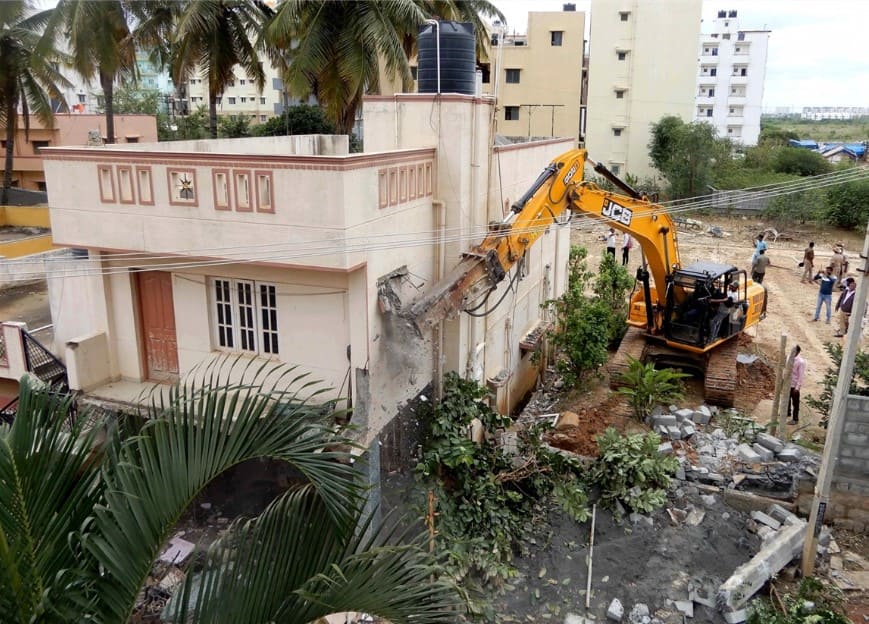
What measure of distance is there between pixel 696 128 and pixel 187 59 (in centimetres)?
2696

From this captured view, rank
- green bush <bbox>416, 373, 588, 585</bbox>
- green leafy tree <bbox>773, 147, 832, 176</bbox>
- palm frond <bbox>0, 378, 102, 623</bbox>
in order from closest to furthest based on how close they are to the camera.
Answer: palm frond <bbox>0, 378, 102, 623</bbox> → green bush <bbox>416, 373, 588, 585</bbox> → green leafy tree <bbox>773, 147, 832, 176</bbox>

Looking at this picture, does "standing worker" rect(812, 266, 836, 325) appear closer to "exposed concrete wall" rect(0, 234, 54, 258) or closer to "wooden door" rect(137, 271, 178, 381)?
"wooden door" rect(137, 271, 178, 381)

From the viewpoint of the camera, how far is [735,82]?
2721 inches

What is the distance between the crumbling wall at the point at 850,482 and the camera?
404 inches

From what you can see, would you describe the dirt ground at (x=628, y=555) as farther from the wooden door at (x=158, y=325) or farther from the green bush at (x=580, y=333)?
the wooden door at (x=158, y=325)

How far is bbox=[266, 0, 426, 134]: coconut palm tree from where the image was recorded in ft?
64.0

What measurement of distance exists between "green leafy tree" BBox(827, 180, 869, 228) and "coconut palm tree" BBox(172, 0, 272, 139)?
1008 inches

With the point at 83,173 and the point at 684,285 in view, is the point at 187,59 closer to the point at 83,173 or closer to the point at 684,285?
the point at 83,173

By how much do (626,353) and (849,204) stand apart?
22886mm

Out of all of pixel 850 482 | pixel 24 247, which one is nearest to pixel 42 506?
pixel 850 482

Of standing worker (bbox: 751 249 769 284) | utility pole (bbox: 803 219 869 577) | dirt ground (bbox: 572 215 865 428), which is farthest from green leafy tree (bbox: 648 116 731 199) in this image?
utility pole (bbox: 803 219 869 577)

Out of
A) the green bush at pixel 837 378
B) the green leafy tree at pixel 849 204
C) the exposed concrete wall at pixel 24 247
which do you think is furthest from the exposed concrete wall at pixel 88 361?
the green leafy tree at pixel 849 204

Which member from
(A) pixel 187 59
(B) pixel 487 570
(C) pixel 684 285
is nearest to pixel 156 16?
(A) pixel 187 59

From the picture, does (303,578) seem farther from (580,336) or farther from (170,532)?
(580,336)
